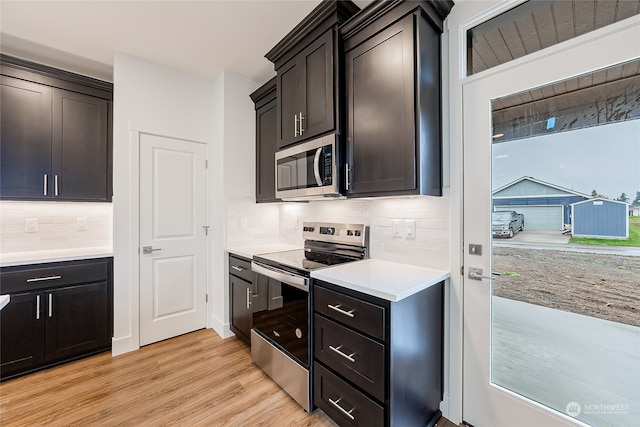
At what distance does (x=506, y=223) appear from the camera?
1498mm

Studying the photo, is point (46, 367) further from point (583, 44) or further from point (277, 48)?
point (583, 44)

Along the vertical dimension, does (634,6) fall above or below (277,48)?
below

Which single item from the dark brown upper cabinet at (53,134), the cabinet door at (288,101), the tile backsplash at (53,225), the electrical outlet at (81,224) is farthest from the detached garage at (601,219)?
the electrical outlet at (81,224)

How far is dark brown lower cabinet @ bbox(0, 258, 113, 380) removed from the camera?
2.07 metres

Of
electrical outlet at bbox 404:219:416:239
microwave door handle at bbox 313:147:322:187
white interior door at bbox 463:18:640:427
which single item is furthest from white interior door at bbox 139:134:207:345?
white interior door at bbox 463:18:640:427

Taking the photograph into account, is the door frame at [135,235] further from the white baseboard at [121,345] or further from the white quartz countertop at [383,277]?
the white quartz countertop at [383,277]

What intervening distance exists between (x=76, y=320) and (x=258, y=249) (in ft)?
5.49

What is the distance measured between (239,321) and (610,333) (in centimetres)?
261

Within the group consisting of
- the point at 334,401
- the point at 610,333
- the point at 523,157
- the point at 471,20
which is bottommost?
the point at 334,401

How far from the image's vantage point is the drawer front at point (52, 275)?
2068 millimetres

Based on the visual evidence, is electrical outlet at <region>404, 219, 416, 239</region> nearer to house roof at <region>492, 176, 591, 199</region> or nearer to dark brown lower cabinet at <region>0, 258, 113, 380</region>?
house roof at <region>492, 176, 591, 199</region>

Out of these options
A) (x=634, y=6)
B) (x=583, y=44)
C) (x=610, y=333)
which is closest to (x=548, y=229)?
(x=610, y=333)

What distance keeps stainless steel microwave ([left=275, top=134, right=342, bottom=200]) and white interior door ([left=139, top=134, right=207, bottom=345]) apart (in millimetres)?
1163

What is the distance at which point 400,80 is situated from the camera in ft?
5.05
